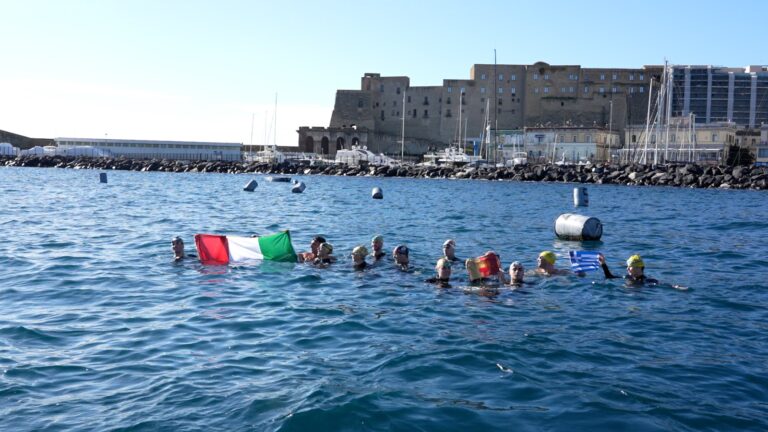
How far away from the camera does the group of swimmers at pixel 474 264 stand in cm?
1407

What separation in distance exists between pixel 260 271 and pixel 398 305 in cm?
395

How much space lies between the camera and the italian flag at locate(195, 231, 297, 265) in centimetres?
1634

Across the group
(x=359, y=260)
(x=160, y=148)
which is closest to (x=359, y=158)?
(x=160, y=148)

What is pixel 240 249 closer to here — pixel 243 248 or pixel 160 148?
pixel 243 248

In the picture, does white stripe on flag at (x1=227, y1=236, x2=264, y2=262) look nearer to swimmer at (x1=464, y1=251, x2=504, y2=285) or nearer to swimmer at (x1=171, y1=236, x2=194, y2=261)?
swimmer at (x1=171, y1=236, x2=194, y2=261)

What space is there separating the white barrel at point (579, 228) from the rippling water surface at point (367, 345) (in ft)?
6.51

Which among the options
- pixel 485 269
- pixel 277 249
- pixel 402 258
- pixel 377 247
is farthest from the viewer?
pixel 377 247

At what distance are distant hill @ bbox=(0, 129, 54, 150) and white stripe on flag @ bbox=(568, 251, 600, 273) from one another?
406ft

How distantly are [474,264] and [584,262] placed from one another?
2.69 meters

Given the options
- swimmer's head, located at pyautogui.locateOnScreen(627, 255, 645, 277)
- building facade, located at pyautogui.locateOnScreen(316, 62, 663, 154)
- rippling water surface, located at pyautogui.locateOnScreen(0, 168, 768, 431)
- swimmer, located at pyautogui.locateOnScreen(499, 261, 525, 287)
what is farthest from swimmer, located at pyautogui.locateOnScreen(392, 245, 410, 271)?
building facade, located at pyautogui.locateOnScreen(316, 62, 663, 154)

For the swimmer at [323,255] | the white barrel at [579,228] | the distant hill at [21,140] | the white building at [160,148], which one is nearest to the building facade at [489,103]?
the white building at [160,148]

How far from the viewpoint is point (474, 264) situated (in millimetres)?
14086

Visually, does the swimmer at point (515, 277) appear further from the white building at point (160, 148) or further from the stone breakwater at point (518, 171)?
the white building at point (160, 148)

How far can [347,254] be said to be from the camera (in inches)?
735
